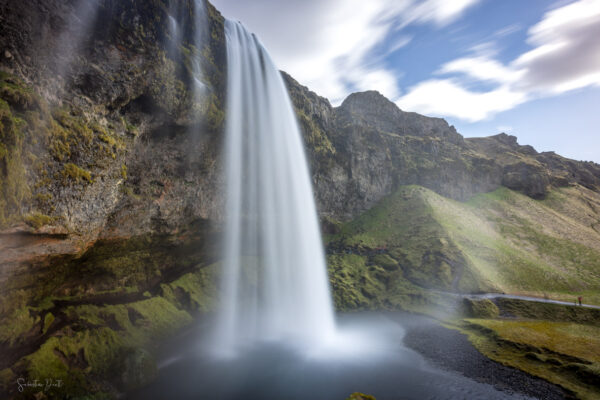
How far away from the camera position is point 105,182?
1001 inches

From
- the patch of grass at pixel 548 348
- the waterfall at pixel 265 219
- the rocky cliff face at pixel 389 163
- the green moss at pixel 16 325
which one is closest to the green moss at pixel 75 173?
the green moss at pixel 16 325

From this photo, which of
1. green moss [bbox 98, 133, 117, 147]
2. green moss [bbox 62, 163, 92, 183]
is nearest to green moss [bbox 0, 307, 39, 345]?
green moss [bbox 62, 163, 92, 183]

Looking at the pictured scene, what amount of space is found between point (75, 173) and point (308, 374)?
28923mm

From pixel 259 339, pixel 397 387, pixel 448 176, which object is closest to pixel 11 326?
pixel 259 339

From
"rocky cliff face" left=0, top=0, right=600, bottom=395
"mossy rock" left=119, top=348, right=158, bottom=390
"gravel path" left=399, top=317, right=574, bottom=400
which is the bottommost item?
"gravel path" left=399, top=317, right=574, bottom=400

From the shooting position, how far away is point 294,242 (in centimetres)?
5100

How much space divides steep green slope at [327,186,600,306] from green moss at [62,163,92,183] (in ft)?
146

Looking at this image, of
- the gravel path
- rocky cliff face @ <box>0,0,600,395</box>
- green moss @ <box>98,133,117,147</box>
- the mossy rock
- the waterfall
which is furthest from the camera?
the waterfall

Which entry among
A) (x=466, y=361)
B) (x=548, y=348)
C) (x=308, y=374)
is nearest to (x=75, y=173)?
(x=308, y=374)

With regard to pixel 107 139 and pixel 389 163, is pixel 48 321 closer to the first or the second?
pixel 107 139

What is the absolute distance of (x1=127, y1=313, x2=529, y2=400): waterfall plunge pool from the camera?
20.3 metres

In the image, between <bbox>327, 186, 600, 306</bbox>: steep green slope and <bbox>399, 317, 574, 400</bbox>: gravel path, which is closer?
<bbox>399, 317, 574, 400</bbox>: gravel path

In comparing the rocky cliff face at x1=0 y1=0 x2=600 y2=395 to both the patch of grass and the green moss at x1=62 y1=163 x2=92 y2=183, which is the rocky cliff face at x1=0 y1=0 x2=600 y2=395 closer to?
the green moss at x1=62 y1=163 x2=92 y2=183

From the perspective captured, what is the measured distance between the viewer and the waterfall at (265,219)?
1563 inches
